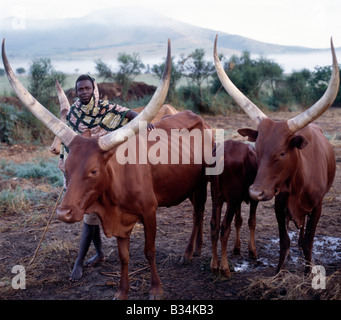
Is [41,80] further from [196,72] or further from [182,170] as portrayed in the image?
[182,170]

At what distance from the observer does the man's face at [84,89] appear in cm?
393

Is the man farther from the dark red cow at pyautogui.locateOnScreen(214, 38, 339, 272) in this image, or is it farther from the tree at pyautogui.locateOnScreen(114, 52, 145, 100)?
the tree at pyautogui.locateOnScreen(114, 52, 145, 100)

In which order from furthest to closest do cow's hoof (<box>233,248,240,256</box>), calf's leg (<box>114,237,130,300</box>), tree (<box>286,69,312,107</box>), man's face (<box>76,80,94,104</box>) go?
tree (<box>286,69,312,107</box>), cow's hoof (<box>233,248,240,256</box>), man's face (<box>76,80,94,104</box>), calf's leg (<box>114,237,130,300</box>)

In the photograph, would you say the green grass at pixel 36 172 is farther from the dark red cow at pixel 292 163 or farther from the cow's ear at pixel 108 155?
the dark red cow at pixel 292 163

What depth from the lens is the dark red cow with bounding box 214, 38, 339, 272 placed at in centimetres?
318

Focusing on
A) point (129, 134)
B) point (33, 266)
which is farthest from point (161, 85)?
point (33, 266)

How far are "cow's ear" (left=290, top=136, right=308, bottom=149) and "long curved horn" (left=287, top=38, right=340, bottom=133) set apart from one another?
0.26 feet

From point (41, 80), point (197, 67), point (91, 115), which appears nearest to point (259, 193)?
point (91, 115)

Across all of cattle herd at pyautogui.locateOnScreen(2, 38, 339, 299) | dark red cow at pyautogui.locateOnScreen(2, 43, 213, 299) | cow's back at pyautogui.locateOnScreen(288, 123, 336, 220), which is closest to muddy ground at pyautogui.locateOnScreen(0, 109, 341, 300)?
cattle herd at pyautogui.locateOnScreen(2, 38, 339, 299)

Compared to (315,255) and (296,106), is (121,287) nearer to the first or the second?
(315,255)

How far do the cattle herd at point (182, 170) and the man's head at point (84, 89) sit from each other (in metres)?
0.59

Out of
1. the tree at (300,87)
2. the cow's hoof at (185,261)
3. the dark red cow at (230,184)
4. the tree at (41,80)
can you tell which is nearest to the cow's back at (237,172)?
the dark red cow at (230,184)

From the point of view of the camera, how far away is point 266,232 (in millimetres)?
5133

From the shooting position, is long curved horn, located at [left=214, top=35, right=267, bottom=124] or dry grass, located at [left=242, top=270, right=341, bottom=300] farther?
long curved horn, located at [left=214, top=35, right=267, bottom=124]
